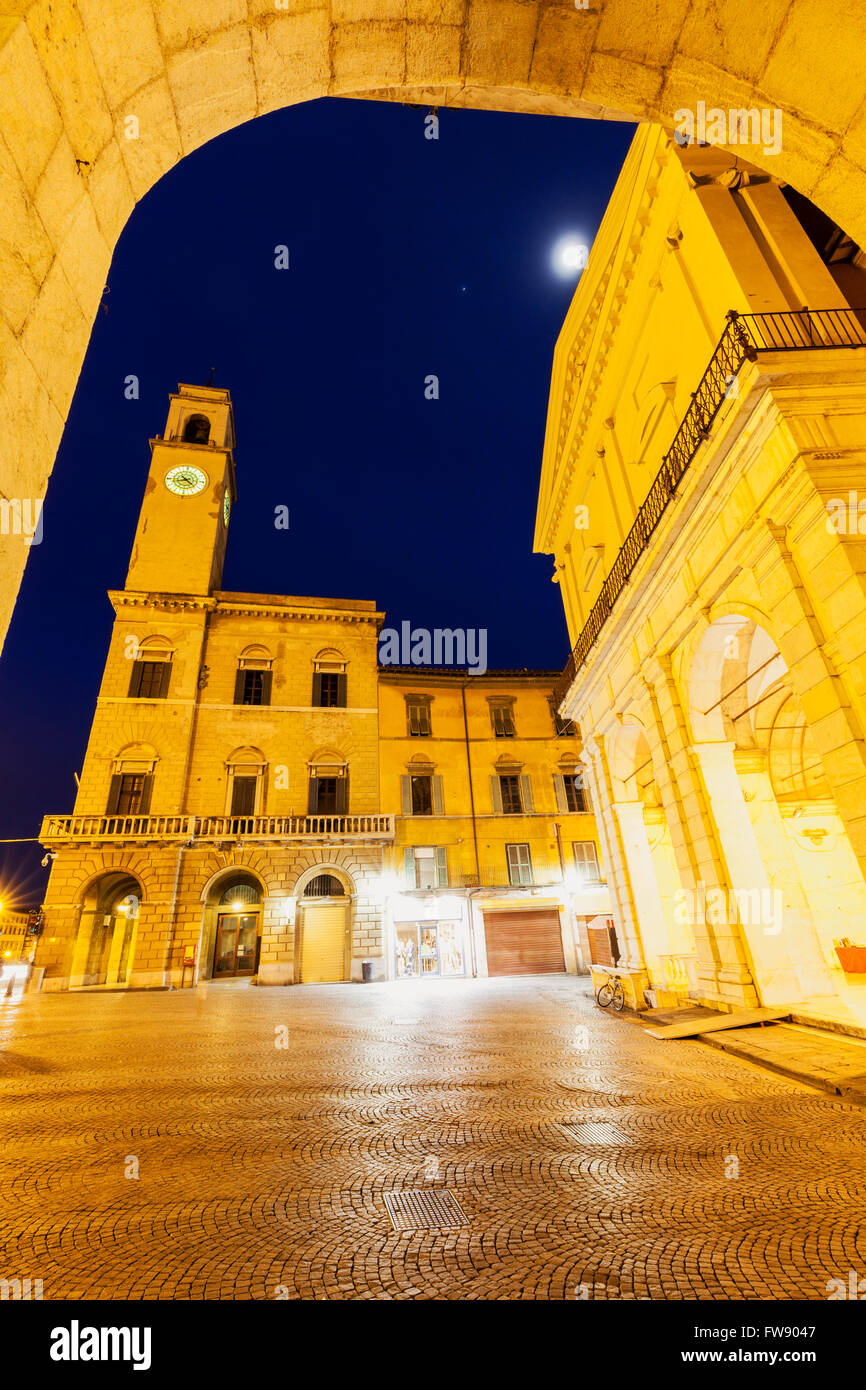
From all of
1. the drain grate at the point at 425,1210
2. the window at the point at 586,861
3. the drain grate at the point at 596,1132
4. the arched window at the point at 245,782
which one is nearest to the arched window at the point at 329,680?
the arched window at the point at 245,782

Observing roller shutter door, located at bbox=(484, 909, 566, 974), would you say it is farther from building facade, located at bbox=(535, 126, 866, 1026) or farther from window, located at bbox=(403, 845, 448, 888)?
building facade, located at bbox=(535, 126, 866, 1026)

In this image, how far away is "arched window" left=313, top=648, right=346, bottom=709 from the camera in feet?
89.1

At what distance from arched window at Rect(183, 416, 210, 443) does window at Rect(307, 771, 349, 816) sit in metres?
22.0

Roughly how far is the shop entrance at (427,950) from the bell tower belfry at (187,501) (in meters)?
19.0

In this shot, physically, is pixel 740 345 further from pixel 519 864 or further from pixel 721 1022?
pixel 519 864

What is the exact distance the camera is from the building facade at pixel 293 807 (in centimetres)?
2233

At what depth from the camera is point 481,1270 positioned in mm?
2660

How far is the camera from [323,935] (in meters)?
23.5

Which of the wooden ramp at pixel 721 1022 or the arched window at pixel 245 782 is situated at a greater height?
the arched window at pixel 245 782

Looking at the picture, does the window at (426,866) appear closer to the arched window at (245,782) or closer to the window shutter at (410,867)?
the window shutter at (410,867)

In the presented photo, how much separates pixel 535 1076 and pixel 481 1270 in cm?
415

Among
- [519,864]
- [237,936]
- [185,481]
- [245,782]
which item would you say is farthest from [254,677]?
[519,864]

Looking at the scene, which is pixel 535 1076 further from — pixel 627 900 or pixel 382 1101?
pixel 627 900
